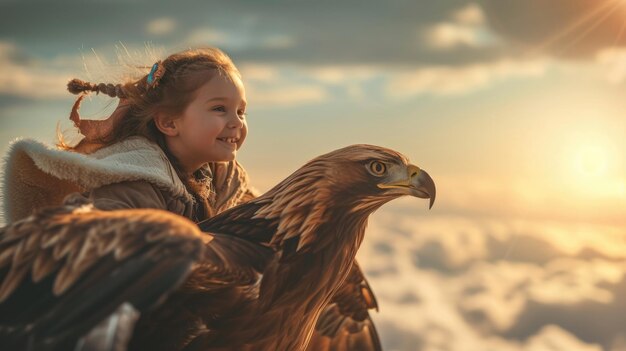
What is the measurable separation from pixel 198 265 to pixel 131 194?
1225mm

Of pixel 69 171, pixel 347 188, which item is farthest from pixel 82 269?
pixel 347 188

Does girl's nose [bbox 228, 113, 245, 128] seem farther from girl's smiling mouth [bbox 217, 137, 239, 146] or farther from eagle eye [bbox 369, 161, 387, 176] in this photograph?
eagle eye [bbox 369, 161, 387, 176]

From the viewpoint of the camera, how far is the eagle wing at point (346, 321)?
630cm

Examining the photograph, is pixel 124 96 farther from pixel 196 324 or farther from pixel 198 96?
pixel 196 324

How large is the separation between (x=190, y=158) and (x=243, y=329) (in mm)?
1714

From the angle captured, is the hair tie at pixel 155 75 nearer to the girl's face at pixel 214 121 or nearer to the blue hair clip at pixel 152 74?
the blue hair clip at pixel 152 74

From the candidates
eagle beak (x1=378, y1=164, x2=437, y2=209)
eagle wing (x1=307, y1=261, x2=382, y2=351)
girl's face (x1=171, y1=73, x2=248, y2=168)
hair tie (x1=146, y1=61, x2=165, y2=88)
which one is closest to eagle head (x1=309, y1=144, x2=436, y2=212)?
eagle beak (x1=378, y1=164, x2=437, y2=209)

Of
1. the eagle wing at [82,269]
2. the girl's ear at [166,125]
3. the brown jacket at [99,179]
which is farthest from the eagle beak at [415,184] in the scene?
the girl's ear at [166,125]

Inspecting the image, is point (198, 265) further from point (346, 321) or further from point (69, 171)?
point (346, 321)

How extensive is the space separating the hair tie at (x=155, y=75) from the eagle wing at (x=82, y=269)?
6.07ft

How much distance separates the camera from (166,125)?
→ 6.00 meters

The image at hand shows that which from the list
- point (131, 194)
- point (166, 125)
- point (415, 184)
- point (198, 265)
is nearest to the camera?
point (198, 265)

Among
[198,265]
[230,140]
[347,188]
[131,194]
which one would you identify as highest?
[230,140]

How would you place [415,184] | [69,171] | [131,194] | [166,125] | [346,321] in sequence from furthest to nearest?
[346,321] → [166,125] → [69,171] → [131,194] → [415,184]
